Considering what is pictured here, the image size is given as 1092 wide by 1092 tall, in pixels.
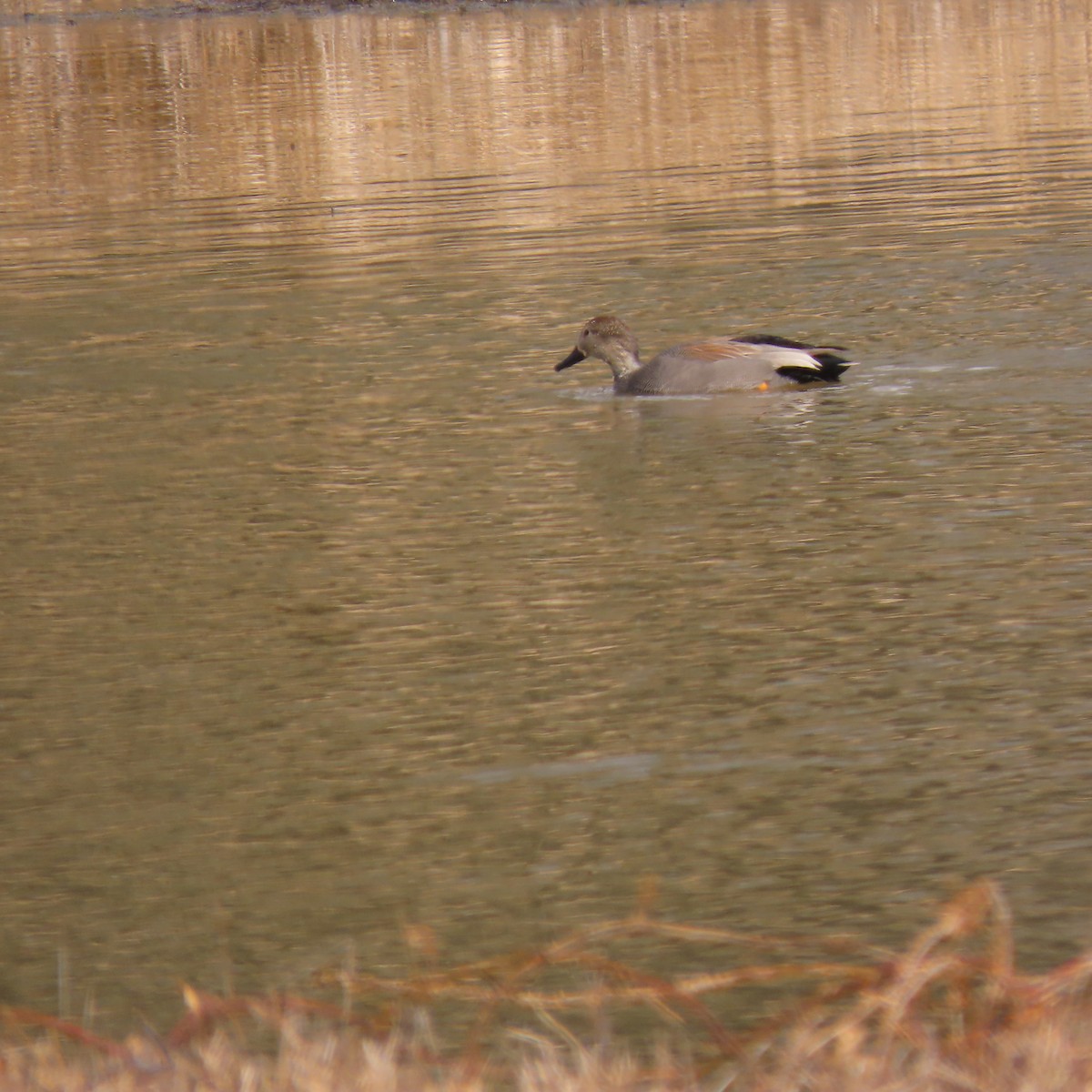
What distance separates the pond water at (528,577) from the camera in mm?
5473

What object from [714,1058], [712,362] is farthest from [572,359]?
[714,1058]

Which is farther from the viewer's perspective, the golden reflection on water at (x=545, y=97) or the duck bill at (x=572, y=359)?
the golden reflection on water at (x=545, y=97)

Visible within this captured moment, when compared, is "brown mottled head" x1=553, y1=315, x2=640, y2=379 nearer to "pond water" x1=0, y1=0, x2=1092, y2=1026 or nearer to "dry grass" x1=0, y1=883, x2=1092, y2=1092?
"pond water" x1=0, y1=0, x2=1092, y2=1026

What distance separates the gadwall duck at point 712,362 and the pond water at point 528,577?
0.14 m

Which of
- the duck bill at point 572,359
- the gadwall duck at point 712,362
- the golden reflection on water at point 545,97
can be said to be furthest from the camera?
the golden reflection on water at point 545,97

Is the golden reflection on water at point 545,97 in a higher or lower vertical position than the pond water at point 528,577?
higher

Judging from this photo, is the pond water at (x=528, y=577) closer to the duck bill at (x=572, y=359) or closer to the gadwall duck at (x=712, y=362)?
the gadwall duck at (x=712, y=362)

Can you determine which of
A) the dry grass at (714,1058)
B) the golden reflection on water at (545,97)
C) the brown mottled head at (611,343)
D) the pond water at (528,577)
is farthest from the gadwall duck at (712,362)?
the dry grass at (714,1058)

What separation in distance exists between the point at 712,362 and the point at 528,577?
12.8 ft

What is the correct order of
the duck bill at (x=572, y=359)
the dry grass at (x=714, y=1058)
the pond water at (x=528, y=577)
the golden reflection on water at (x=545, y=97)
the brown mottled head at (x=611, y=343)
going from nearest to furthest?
1. the dry grass at (x=714, y=1058)
2. the pond water at (x=528, y=577)
3. the brown mottled head at (x=611, y=343)
4. the duck bill at (x=572, y=359)
5. the golden reflection on water at (x=545, y=97)

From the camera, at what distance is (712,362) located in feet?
39.6

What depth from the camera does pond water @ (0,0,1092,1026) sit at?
5473mm

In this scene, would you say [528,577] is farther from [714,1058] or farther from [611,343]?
[714,1058]

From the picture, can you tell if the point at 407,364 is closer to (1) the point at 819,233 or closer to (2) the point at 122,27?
(1) the point at 819,233
